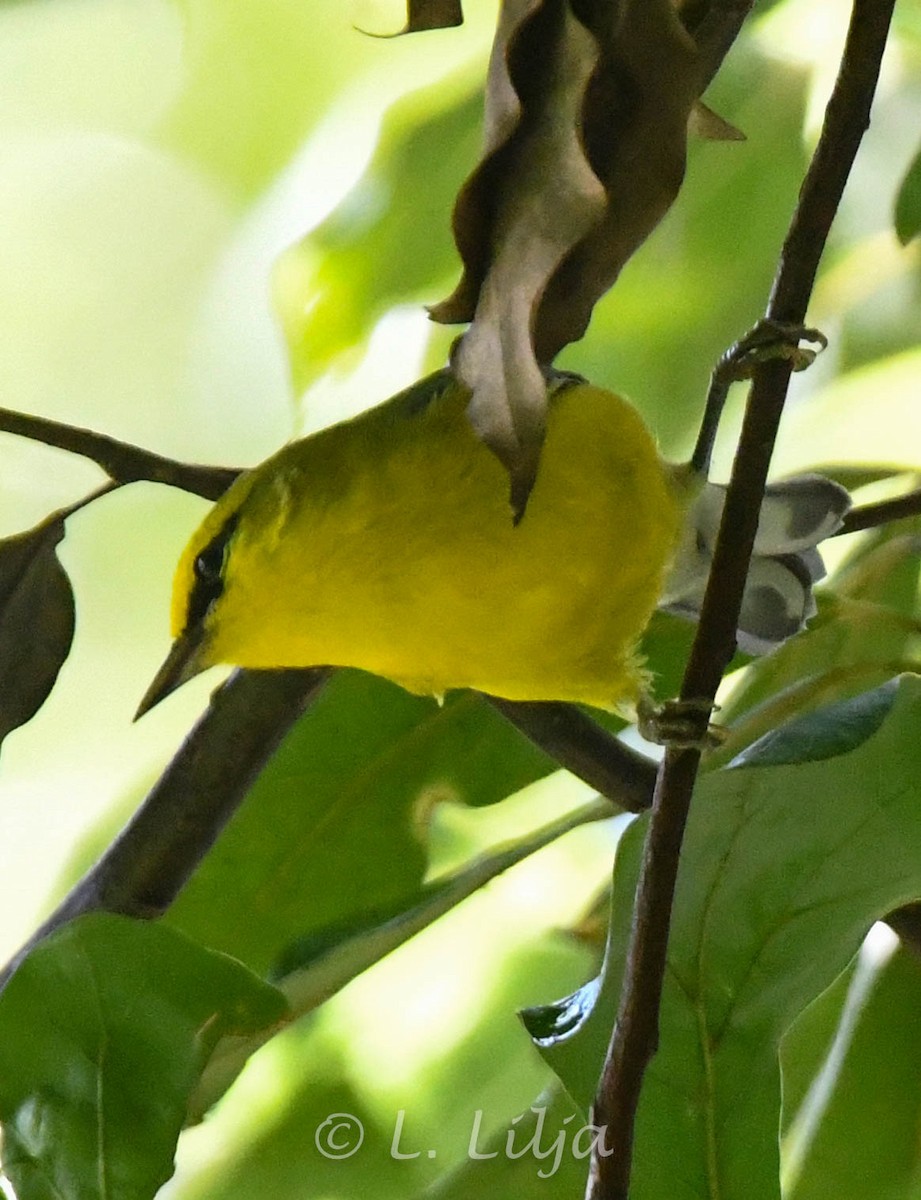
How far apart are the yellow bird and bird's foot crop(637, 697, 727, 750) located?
0.16ft

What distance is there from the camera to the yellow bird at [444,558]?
0.79 m

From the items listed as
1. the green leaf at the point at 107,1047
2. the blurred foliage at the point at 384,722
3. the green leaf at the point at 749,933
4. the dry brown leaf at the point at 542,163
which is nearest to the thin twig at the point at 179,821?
the blurred foliage at the point at 384,722

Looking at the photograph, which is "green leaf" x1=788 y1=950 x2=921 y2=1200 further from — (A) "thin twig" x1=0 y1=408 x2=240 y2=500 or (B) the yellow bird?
(A) "thin twig" x1=0 y1=408 x2=240 y2=500

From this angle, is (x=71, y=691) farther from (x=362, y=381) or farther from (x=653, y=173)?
(x=653, y=173)

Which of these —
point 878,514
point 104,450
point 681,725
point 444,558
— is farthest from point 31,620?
point 878,514

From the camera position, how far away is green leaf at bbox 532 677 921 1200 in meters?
0.55

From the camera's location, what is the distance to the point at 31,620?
0.71m

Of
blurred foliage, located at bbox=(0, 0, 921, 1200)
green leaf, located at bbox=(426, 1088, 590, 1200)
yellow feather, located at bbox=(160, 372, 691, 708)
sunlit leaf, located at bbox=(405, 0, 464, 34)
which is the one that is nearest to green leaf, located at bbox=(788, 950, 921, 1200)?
blurred foliage, located at bbox=(0, 0, 921, 1200)

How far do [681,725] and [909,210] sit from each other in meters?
0.41

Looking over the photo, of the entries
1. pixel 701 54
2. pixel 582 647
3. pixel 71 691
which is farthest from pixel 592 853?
pixel 701 54

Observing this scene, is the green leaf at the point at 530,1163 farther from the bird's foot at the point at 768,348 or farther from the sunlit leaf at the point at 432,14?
the sunlit leaf at the point at 432,14

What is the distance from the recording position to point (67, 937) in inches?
22.1

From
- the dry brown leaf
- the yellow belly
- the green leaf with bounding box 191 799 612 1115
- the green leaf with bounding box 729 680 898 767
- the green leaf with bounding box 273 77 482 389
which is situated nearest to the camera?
the dry brown leaf

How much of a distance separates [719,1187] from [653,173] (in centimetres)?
39
